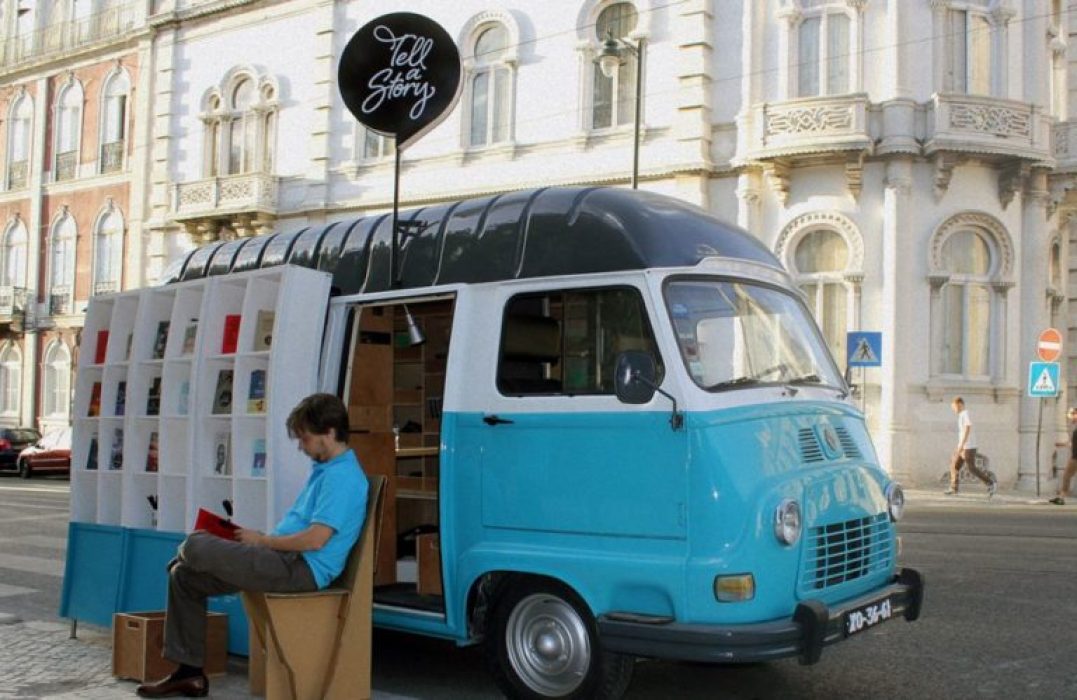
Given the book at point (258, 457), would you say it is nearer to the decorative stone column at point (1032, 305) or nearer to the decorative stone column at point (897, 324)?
the decorative stone column at point (897, 324)

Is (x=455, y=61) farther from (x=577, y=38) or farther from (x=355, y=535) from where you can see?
(x=577, y=38)

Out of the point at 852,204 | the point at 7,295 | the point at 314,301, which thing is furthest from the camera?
the point at 7,295

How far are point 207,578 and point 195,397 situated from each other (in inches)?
64.3

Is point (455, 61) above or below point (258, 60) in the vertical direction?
below

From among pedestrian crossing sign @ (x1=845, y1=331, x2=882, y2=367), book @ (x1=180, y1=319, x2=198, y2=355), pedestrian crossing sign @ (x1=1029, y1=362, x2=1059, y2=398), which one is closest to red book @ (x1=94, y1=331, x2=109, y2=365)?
book @ (x1=180, y1=319, x2=198, y2=355)

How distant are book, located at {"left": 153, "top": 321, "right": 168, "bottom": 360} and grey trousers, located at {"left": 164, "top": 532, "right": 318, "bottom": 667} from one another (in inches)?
80.2

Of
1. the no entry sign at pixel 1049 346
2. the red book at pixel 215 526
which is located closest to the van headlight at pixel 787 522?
the red book at pixel 215 526

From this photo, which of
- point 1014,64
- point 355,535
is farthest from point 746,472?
point 1014,64

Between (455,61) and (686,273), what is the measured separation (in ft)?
11.4

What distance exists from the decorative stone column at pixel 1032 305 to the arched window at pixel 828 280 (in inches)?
145

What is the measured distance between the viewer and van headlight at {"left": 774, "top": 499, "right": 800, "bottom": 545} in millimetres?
5625

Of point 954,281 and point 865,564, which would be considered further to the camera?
point 954,281

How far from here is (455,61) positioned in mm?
8875

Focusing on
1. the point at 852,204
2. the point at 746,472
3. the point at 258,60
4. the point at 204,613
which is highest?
the point at 258,60
